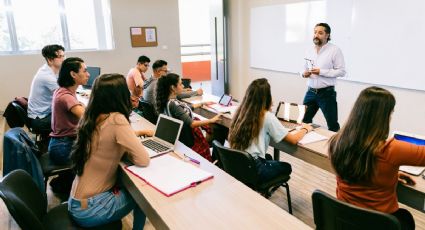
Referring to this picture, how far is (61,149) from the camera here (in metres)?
2.47

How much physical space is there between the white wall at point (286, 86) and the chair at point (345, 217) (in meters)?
3.00

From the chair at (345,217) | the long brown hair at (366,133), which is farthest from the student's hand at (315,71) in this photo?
the chair at (345,217)

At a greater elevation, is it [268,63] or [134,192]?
[268,63]

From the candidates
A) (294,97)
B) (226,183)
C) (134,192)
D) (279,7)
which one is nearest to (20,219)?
(134,192)

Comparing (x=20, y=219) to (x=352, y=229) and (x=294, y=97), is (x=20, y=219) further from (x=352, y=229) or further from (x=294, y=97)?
(x=294, y=97)

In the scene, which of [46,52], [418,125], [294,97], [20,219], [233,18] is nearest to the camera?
[20,219]

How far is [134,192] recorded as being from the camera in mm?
1667

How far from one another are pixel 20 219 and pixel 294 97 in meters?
4.73

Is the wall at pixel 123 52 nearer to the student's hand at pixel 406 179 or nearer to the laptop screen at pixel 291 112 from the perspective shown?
the laptop screen at pixel 291 112

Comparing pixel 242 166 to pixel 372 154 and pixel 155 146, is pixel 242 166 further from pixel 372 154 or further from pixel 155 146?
pixel 372 154

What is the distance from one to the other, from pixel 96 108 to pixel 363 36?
371 cm

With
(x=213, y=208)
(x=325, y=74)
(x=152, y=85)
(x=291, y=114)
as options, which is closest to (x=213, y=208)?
(x=213, y=208)

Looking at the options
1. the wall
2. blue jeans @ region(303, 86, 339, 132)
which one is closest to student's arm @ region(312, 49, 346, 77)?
blue jeans @ region(303, 86, 339, 132)

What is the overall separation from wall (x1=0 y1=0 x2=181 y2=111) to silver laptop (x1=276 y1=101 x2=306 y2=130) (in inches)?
191
